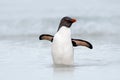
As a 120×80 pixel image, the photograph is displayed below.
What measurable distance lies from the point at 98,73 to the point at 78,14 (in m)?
9.18

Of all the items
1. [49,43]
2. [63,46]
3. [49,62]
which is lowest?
[49,62]

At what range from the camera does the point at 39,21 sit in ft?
54.5

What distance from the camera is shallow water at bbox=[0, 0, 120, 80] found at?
351 inches

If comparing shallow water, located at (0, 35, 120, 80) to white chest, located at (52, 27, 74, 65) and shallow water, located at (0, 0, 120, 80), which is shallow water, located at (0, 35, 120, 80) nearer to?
shallow water, located at (0, 0, 120, 80)

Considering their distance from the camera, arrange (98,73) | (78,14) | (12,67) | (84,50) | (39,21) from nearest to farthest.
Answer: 1. (98,73)
2. (12,67)
3. (84,50)
4. (39,21)
5. (78,14)

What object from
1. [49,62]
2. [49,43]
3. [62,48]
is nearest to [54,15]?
[49,43]

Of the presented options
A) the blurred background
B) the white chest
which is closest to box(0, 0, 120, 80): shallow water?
the blurred background

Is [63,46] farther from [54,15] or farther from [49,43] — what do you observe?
[54,15]

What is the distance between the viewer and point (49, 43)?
12.8 m

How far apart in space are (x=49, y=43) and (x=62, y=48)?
3.19 metres

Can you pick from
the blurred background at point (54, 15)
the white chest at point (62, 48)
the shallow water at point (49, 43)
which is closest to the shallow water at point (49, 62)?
the shallow water at point (49, 43)

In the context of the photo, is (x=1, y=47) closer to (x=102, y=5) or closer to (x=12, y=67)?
(x=12, y=67)

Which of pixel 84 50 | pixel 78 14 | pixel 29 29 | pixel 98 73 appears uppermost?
pixel 78 14

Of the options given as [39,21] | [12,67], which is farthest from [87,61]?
[39,21]
